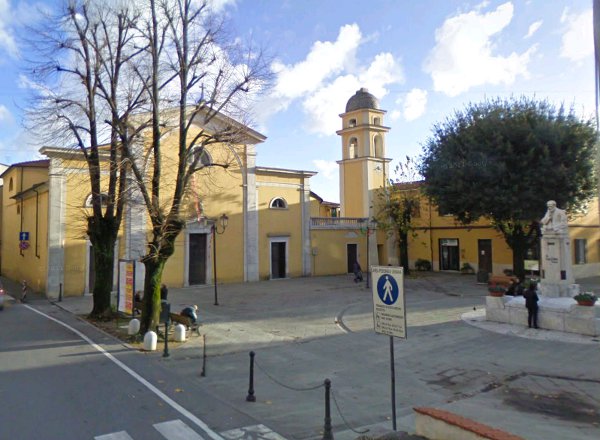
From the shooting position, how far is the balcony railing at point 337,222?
33.4 metres

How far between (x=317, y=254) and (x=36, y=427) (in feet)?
89.4

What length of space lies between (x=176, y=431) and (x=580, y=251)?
3482 cm

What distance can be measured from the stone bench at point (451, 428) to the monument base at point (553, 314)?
369 inches

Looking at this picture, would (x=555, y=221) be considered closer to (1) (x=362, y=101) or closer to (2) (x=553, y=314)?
(2) (x=553, y=314)

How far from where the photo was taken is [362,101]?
38.0 meters

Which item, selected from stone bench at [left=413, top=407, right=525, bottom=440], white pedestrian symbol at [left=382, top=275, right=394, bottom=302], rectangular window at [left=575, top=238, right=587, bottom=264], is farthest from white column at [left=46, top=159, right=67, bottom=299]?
rectangular window at [left=575, top=238, right=587, bottom=264]

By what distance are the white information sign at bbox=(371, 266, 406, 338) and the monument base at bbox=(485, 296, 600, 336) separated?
9409 millimetres

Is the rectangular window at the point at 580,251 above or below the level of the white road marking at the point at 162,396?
above

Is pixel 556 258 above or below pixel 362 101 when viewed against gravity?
below

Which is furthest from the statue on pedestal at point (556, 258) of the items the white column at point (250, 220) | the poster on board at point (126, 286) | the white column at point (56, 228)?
the white column at point (56, 228)

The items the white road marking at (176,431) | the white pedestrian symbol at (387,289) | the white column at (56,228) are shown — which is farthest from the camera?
the white column at (56,228)

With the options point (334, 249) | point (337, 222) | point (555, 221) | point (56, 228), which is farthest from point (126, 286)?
point (337, 222)

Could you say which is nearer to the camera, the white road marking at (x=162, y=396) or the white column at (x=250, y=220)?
the white road marking at (x=162, y=396)

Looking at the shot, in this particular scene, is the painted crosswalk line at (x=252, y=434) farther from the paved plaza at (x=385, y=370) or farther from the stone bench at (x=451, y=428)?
the stone bench at (x=451, y=428)
